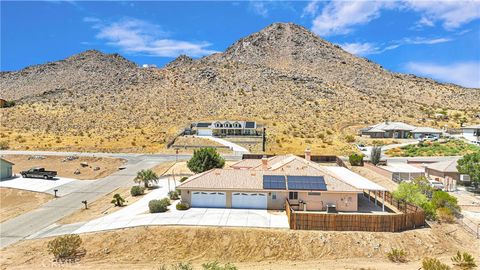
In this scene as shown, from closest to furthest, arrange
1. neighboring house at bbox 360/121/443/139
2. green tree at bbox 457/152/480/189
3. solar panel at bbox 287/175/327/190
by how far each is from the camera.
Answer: solar panel at bbox 287/175/327/190
green tree at bbox 457/152/480/189
neighboring house at bbox 360/121/443/139

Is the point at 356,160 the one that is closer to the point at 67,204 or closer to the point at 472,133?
the point at 67,204

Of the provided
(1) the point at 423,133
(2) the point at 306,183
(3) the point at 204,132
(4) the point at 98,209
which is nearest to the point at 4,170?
(4) the point at 98,209

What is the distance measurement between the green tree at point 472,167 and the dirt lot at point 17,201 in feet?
147

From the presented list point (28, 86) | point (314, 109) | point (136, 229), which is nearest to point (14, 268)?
point (136, 229)

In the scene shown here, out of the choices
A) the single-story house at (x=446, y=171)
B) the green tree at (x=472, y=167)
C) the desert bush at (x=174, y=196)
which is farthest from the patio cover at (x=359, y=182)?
the desert bush at (x=174, y=196)

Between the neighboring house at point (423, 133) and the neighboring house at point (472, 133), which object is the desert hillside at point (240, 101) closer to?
the neighboring house at point (423, 133)

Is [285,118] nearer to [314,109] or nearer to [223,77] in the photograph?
[314,109]

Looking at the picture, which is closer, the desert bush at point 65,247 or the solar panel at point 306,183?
the desert bush at point 65,247

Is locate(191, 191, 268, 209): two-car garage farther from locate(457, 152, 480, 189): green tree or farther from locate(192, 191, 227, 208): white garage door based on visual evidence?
locate(457, 152, 480, 189): green tree

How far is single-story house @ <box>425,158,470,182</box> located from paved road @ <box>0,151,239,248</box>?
2782 cm

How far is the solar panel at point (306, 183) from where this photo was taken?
1199 inches

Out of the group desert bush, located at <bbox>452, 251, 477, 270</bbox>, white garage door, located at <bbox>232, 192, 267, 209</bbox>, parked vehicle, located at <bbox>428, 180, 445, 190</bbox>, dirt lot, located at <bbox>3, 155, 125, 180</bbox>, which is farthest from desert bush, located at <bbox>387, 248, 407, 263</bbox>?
dirt lot, located at <bbox>3, 155, 125, 180</bbox>

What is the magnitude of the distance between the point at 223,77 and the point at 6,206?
297ft

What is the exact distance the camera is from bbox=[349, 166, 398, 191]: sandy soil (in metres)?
41.5
